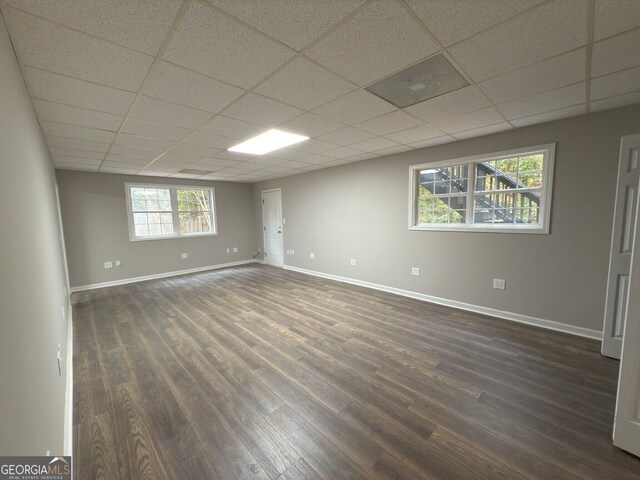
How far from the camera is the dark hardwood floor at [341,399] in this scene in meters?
1.50

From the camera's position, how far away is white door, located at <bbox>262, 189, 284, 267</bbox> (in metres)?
6.95

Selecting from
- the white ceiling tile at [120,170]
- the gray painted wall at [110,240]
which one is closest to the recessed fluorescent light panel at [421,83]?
the white ceiling tile at [120,170]

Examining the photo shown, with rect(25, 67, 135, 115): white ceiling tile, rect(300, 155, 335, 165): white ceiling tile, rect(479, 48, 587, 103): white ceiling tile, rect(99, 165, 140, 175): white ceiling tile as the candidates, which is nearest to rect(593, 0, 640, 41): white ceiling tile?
rect(479, 48, 587, 103): white ceiling tile

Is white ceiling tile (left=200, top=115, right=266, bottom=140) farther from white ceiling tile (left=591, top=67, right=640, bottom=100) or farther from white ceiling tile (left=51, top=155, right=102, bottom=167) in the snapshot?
white ceiling tile (left=591, top=67, right=640, bottom=100)

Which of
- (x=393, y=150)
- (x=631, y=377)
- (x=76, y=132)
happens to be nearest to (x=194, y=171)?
(x=76, y=132)

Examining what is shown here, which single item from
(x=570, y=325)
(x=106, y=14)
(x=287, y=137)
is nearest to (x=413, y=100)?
(x=287, y=137)

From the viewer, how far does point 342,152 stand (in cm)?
413

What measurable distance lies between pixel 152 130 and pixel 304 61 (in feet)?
6.94

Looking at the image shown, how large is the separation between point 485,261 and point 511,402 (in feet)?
6.53

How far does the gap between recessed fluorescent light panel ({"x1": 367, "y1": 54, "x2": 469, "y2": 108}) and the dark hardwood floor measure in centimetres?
240

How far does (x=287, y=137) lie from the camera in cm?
329

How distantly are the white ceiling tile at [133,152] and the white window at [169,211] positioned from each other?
2.20 metres

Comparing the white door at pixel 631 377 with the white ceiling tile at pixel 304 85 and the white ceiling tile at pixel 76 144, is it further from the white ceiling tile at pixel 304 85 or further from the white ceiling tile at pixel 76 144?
the white ceiling tile at pixel 76 144

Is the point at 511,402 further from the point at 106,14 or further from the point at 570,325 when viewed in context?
the point at 106,14
